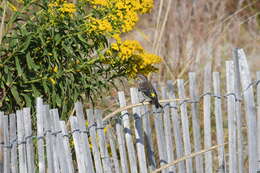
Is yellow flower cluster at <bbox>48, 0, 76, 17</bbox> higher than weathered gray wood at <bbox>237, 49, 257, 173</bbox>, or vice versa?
yellow flower cluster at <bbox>48, 0, 76, 17</bbox>

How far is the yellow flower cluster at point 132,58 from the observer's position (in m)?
3.56

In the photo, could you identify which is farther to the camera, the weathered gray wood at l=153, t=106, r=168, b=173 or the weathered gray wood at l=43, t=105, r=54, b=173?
the weathered gray wood at l=153, t=106, r=168, b=173

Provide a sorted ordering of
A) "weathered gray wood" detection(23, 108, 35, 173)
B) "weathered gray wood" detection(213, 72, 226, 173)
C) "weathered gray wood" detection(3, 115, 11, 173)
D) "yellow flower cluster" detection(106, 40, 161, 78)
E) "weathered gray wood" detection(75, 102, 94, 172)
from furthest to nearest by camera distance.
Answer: "yellow flower cluster" detection(106, 40, 161, 78), "weathered gray wood" detection(213, 72, 226, 173), "weathered gray wood" detection(3, 115, 11, 173), "weathered gray wood" detection(23, 108, 35, 173), "weathered gray wood" detection(75, 102, 94, 172)

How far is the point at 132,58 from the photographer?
3650 mm

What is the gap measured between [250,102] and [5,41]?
5.88ft

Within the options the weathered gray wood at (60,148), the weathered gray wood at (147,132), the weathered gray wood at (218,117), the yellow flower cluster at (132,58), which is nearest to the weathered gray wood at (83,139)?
the weathered gray wood at (60,148)

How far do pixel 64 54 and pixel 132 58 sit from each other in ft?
1.61

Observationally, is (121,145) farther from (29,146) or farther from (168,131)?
(29,146)

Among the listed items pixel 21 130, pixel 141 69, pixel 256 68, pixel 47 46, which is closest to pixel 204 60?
pixel 256 68

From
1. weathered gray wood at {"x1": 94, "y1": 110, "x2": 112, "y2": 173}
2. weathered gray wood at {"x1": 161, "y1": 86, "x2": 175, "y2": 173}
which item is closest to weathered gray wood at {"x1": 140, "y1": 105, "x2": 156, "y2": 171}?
weathered gray wood at {"x1": 161, "y1": 86, "x2": 175, "y2": 173}

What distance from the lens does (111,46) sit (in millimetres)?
3588

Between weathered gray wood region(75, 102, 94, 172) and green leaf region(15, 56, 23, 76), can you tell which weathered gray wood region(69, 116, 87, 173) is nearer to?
weathered gray wood region(75, 102, 94, 172)

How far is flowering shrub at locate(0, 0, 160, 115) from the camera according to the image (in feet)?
11.3

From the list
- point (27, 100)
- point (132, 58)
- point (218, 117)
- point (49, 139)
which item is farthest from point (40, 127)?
point (218, 117)
